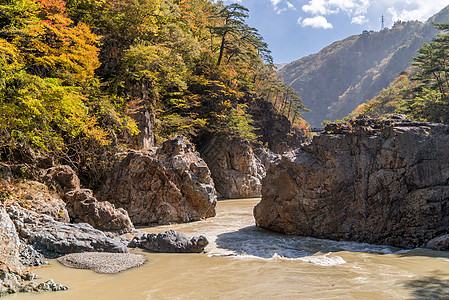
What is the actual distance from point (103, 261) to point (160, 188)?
627 centimetres

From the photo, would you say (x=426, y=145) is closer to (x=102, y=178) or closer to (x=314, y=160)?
(x=314, y=160)

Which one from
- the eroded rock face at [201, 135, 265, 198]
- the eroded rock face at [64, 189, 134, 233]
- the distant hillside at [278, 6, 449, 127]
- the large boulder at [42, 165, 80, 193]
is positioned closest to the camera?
the eroded rock face at [64, 189, 134, 233]

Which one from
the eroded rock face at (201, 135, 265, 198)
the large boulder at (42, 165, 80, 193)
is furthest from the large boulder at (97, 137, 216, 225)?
the eroded rock face at (201, 135, 265, 198)

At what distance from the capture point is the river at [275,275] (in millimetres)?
4289

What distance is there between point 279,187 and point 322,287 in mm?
4987

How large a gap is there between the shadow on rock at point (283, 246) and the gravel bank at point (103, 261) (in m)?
2.59

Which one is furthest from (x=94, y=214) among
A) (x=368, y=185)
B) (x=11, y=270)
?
(x=368, y=185)

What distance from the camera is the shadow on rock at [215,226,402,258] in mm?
7133

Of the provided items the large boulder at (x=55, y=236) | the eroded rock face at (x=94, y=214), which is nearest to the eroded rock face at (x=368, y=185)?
the eroded rock face at (x=94, y=214)

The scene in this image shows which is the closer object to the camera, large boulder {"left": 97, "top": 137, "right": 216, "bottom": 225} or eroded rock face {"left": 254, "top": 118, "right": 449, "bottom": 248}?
eroded rock face {"left": 254, "top": 118, "right": 449, "bottom": 248}

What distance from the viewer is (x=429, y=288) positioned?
4402mm

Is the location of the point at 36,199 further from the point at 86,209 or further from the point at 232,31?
the point at 232,31

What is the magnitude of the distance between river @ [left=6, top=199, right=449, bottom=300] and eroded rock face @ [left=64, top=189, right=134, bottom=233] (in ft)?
6.05

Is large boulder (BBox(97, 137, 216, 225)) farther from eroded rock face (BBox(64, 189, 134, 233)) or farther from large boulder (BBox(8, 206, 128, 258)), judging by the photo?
large boulder (BBox(8, 206, 128, 258))
